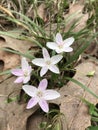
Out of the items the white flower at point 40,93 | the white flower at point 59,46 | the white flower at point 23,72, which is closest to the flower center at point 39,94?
the white flower at point 40,93

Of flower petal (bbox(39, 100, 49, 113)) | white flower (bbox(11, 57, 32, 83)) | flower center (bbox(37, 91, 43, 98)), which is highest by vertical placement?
white flower (bbox(11, 57, 32, 83))

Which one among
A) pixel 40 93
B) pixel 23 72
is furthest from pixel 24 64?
pixel 40 93

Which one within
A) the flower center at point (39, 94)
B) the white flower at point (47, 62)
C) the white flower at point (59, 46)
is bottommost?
the flower center at point (39, 94)

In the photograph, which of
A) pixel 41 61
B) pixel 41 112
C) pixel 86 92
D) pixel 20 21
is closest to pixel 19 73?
pixel 41 61

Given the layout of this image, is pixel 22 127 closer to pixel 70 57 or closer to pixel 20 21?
pixel 70 57

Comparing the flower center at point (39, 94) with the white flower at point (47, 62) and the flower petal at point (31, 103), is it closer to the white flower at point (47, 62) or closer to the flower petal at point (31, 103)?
the flower petal at point (31, 103)

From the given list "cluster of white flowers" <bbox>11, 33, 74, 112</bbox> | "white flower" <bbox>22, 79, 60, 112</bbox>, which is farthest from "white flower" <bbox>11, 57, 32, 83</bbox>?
"white flower" <bbox>22, 79, 60, 112</bbox>

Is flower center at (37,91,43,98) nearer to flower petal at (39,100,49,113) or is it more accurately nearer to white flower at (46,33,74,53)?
flower petal at (39,100,49,113)

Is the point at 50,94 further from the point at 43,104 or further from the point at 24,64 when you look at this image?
the point at 24,64

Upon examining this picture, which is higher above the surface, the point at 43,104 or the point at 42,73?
the point at 42,73
